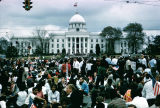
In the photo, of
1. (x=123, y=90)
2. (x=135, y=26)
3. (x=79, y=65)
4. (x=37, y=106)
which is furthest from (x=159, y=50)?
(x=37, y=106)

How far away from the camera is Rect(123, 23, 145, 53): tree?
298ft

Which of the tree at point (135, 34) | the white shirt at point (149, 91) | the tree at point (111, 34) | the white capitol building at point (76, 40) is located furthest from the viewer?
the white capitol building at point (76, 40)

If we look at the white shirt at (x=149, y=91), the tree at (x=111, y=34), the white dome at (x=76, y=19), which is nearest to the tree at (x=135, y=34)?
the tree at (x=111, y=34)

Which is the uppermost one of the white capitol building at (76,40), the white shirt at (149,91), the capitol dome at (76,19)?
the capitol dome at (76,19)

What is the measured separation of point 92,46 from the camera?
132 metres

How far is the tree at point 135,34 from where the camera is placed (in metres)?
90.9

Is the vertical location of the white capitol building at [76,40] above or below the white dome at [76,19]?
below

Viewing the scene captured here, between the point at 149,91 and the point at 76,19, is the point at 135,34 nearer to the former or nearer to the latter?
the point at 76,19

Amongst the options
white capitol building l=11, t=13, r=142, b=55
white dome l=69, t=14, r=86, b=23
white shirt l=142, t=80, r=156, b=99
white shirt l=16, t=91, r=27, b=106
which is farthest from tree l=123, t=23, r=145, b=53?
white shirt l=16, t=91, r=27, b=106

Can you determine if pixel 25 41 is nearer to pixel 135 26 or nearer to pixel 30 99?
pixel 135 26

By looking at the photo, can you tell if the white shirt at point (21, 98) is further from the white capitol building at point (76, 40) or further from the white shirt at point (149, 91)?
the white capitol building at point (76, 40)

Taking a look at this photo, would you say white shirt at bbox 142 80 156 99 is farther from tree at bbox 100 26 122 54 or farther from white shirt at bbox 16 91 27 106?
tree at bbox 100 26 122 54

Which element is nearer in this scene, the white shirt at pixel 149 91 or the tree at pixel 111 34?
the white shirt at pixel 149 91

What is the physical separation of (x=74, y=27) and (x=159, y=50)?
74.1m
